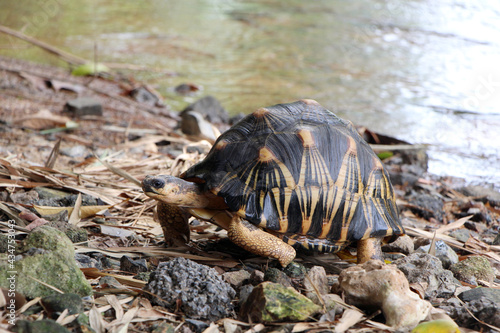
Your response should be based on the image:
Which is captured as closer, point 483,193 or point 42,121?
point 483,193

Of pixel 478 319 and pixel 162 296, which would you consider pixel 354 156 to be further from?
pixel 162 296

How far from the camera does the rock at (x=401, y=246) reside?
2959mm

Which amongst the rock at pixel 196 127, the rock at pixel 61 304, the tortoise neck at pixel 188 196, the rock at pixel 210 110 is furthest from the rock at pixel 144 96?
the rock at pixel 61 304

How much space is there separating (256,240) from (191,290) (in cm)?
50

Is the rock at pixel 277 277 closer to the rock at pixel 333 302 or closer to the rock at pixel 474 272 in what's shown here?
the rock at pixel 333 302

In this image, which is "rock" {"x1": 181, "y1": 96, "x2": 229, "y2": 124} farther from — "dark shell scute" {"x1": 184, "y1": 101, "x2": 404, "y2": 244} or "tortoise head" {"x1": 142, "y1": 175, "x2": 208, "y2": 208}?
"tortoise head" {"x1": 142, "y1": 175, "x2": 208, "y2": 208}

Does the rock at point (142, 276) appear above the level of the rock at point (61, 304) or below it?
below

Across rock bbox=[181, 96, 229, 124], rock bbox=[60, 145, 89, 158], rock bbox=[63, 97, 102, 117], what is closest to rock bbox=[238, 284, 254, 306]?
rock bbox=[60, 145, 89, 158]

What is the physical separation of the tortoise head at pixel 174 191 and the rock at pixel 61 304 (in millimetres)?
681

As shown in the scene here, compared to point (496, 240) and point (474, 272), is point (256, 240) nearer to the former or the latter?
point (474, 272)

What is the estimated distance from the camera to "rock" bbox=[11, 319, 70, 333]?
1.62m

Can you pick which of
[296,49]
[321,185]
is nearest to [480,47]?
[296,49]

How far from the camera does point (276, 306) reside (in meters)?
1.90

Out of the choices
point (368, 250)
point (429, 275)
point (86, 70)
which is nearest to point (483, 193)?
point (368, 250)
